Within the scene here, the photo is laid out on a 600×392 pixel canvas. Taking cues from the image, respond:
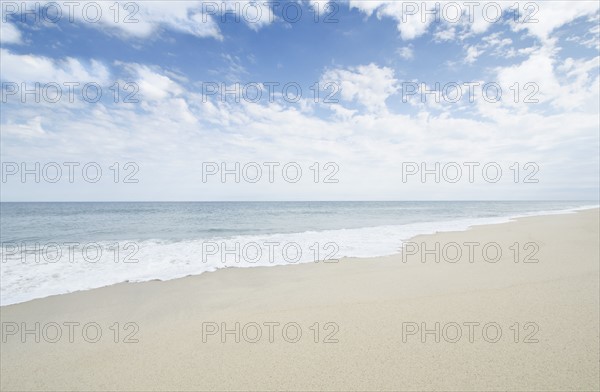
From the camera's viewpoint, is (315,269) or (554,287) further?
(315,269)

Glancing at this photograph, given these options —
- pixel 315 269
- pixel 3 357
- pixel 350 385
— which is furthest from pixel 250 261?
pixel 350 385

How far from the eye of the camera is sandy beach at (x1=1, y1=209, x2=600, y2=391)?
2684mm

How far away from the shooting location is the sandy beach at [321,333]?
268 cm

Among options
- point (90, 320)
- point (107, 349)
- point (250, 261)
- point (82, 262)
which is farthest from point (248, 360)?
point (82, 262)

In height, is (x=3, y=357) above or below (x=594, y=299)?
below

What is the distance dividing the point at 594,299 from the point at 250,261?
680 cm

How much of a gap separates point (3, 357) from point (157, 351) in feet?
6.02

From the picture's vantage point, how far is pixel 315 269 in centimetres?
662

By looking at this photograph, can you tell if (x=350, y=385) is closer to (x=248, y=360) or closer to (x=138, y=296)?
(x=248, y=360)

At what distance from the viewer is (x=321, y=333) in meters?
3.51

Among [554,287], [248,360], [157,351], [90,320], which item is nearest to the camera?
[248,360]

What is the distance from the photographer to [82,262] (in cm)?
737

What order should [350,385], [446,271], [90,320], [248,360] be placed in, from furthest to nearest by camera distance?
[446,271]
[90,320]
[248,360]
[350,385]

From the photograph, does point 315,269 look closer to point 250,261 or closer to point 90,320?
point 250,261
